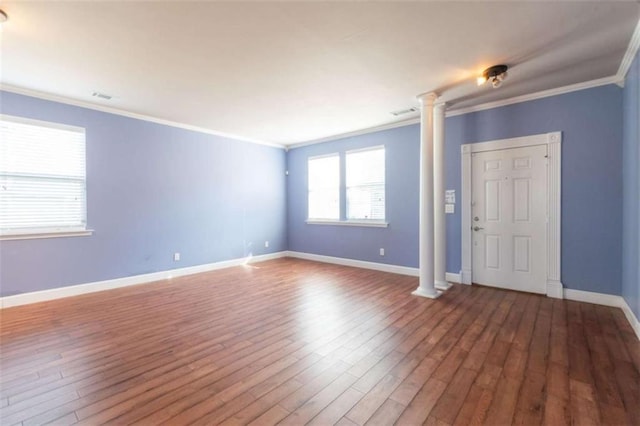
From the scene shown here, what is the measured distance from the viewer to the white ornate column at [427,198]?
390 centimetres

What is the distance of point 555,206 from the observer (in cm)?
376

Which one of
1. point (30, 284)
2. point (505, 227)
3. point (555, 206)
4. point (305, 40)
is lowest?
point (30, 284)

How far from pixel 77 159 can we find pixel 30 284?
1758 mm

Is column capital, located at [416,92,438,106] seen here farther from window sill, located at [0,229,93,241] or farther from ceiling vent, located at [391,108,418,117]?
window sill, located at [0,229,93,241]

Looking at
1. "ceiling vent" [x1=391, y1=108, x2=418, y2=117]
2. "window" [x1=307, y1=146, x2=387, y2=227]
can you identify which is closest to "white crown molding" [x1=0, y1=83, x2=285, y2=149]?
"window" [x1=307, y1=146, x2=387, y2=227]

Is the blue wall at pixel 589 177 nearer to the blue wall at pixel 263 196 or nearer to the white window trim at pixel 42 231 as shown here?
the blue wall at pixel 263 196

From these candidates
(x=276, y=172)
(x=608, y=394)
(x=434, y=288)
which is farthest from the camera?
(x=276, y=172)

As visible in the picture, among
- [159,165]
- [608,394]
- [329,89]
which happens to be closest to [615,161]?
[608,394]

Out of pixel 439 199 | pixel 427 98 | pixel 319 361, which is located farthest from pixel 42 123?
pixel 439 199

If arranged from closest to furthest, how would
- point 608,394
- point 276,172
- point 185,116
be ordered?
point 608,394 → point 185,116 → point 276,172

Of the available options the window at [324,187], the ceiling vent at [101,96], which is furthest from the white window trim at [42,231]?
the window at [324,187]

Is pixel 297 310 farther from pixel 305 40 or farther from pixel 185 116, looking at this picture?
pixel 185 116

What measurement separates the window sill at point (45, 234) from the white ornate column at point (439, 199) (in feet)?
16.6

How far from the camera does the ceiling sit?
2.20 metres
